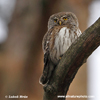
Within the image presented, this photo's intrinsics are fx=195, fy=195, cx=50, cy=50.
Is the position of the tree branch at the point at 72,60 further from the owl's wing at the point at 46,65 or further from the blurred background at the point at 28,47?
the blurred background at the point at 28,47

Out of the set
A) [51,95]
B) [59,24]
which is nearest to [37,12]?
[59,24]

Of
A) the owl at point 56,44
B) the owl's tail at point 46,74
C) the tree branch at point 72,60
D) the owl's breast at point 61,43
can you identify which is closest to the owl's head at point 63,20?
the owl at point 56,44

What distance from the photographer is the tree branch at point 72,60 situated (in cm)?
233

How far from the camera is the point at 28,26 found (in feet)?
18.9

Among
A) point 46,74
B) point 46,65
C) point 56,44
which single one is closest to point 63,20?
point 56,44

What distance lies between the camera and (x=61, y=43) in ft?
10.7

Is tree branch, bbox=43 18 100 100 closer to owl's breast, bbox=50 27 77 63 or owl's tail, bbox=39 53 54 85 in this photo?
owl's tail, bbox=39 53 54 85

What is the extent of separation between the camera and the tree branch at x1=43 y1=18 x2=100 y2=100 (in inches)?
91.8

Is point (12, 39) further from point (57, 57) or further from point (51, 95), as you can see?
point (51, 95)

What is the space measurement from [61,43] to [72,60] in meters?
0.85

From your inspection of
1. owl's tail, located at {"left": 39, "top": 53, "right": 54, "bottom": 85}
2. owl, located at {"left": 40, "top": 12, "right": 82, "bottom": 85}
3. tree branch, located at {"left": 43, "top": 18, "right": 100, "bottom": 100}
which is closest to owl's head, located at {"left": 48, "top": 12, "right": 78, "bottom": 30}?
owl, located at {"left": 40, "top": 12, "right": 82, "bottom": 85}

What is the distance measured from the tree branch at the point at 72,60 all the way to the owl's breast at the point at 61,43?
0.57 m

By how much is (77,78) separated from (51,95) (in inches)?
113

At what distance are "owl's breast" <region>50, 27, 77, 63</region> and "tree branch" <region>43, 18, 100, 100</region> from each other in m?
0.57
